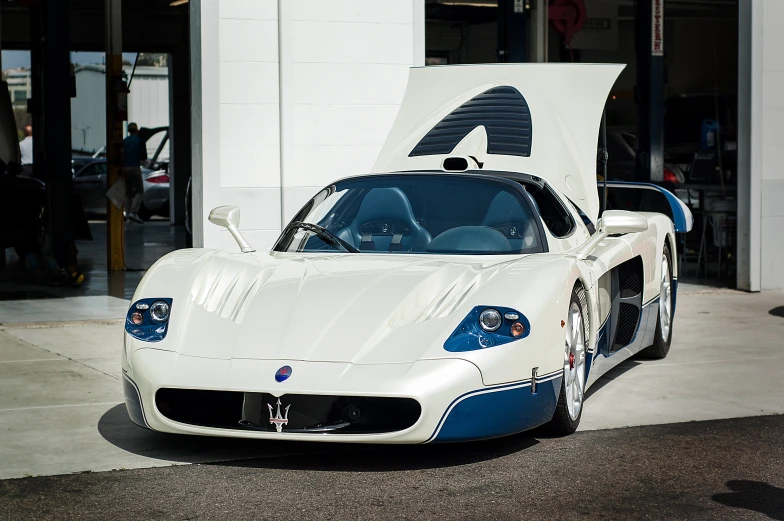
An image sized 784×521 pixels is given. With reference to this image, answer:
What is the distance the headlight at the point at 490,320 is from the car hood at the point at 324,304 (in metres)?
0.06

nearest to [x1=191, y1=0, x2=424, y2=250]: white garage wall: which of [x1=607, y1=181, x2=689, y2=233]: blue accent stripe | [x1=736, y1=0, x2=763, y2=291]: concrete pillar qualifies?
[x1=607, y1=181, x2=689, y2=233]: blue accent stripe

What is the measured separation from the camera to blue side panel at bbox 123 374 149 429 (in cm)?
507

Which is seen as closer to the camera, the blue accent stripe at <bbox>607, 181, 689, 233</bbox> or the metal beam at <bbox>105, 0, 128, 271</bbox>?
the blue accent stripe at <bbox>607, 181, 689, 233</bbox>

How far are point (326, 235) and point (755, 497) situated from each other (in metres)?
2.58

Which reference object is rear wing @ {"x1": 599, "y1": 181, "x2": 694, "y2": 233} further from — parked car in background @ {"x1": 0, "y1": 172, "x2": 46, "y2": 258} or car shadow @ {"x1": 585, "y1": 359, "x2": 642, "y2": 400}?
parked car in background @ {"x1": 0, "y1": 172, "x2": 46, "y2": 258}

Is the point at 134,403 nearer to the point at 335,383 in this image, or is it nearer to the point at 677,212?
the point at 335,383

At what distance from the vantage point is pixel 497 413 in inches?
193

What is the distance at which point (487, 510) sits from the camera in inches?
168

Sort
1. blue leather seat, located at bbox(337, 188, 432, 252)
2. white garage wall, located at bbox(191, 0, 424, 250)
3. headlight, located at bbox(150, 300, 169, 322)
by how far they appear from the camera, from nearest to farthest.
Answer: headlight, located at bbox(150, 300, 169, 322) → blue leather seat, located at bbox(337, 188, 432, 252) → white garage wall, located at bbox(191, 0, 424, 250)

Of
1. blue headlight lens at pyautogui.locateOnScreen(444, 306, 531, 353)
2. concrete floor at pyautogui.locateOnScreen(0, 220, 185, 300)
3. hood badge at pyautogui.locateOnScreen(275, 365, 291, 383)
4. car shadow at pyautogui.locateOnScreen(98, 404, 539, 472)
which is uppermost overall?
blue headlight lens at pyautogui.locateOnScreen(444, 306, 531, 353)

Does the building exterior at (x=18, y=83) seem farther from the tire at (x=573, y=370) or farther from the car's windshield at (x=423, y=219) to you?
the tire at (x=573, y=370)

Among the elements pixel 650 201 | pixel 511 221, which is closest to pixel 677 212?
pixel 650 201

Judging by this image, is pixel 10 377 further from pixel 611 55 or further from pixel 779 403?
pixel 611 55

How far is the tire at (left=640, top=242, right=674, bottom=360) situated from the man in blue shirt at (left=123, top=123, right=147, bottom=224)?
27.1 feet
